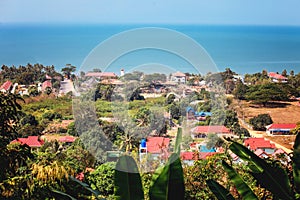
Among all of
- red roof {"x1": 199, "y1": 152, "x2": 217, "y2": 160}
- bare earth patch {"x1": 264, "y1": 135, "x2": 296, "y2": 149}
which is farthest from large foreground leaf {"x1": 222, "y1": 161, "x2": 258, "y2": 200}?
bare earth patch {"x1": 264, "y1": 135, "x2": 296, "y2": 149}

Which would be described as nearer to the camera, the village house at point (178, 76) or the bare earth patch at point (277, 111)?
the village house at point (178, 76)

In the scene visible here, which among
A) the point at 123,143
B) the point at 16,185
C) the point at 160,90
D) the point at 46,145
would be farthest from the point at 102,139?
the point at 46,145

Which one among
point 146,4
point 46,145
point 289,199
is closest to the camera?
point 289,199

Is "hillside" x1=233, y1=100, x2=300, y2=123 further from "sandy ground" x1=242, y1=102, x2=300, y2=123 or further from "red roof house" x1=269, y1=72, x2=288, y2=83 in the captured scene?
"red roof house" x1=269, y1=72, x2=288, y2=83

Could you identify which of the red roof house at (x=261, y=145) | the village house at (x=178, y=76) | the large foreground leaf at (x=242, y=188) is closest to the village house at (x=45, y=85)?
the red roof house at (x=261, y=145)

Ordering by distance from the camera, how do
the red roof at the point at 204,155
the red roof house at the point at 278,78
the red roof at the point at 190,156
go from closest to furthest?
the red roof at the point at 190,156, the red roof at the point at 204,155, the red roof house at the point at 278,78

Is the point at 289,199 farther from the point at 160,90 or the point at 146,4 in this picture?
the point at 146,4

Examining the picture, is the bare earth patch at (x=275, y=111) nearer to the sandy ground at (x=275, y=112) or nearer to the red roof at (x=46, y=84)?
the sandy ground at (x=275, y=112)

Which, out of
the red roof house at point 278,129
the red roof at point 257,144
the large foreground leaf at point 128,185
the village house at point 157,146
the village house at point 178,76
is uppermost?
the village house at point 178,76
